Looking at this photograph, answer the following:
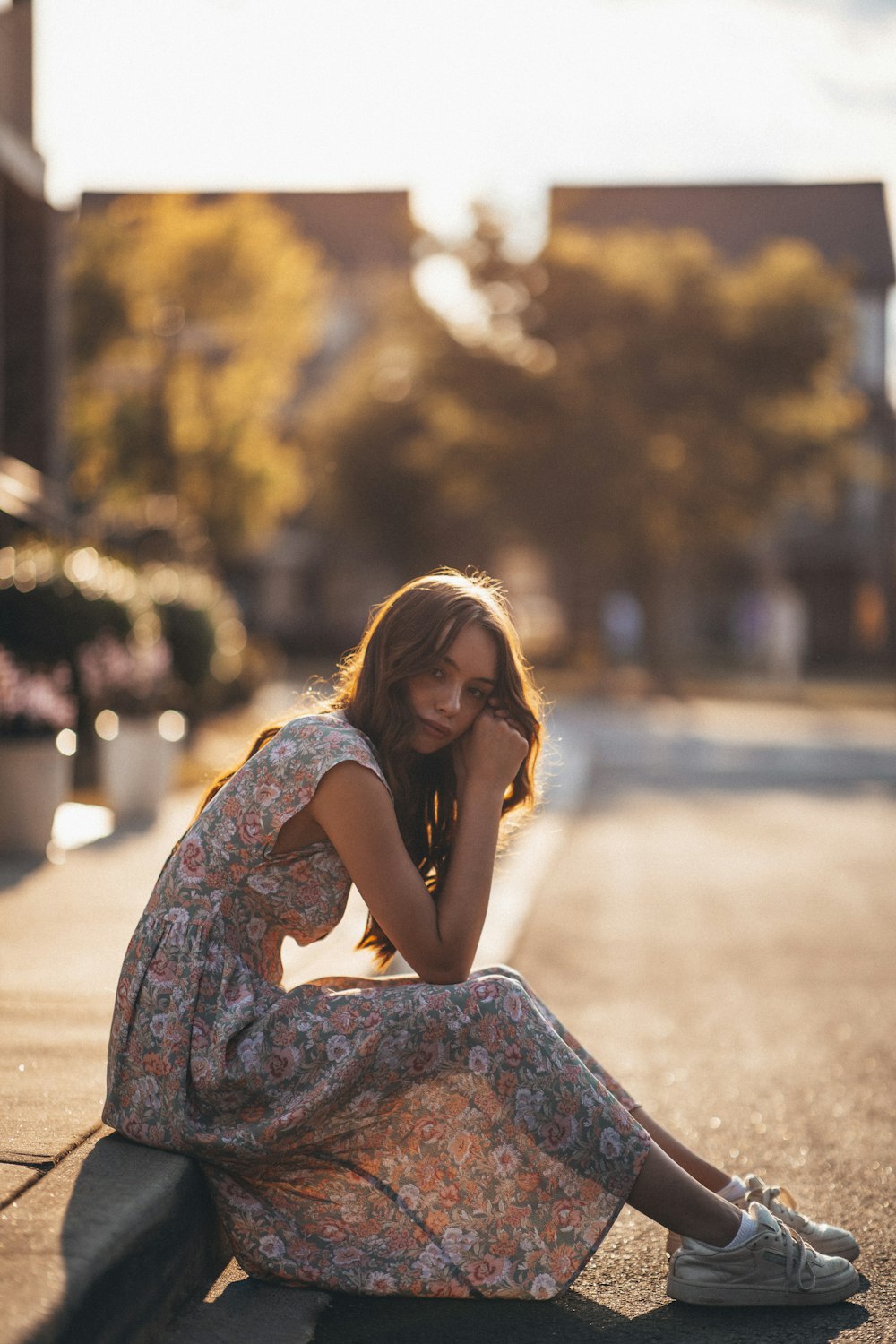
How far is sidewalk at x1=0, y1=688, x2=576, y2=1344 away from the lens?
261cm

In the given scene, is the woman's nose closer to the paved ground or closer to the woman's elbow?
the woman's elbow

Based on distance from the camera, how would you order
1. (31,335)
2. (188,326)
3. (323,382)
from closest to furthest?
1. (31,335)
2. (188,326)
3. (323,382)

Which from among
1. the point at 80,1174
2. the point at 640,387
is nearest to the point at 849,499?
the point at 640,387

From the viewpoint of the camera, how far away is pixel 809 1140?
4242 millimetres

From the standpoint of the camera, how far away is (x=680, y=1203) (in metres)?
3.13

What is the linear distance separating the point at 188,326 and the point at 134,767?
56.3ft

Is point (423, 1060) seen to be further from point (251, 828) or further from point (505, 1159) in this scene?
point (251, 828)

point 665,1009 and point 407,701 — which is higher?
point 407,701

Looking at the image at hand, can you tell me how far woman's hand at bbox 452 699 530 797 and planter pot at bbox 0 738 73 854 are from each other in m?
5.24

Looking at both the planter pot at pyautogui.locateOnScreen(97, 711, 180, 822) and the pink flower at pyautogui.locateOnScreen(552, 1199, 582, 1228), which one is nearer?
the pink flower at pyautogui.locateOnScreen(552, 1199, 582, 1228)

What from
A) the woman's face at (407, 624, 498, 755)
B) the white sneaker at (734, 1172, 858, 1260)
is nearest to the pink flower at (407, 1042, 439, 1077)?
the woman's face at (407, 624, 498, 755)

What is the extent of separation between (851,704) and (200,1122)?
26028 mm

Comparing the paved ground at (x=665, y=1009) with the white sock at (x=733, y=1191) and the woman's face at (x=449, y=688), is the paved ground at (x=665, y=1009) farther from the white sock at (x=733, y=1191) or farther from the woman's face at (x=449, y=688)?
the woman's face at (x=449, y=688)

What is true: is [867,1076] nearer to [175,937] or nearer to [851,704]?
[175,937]
